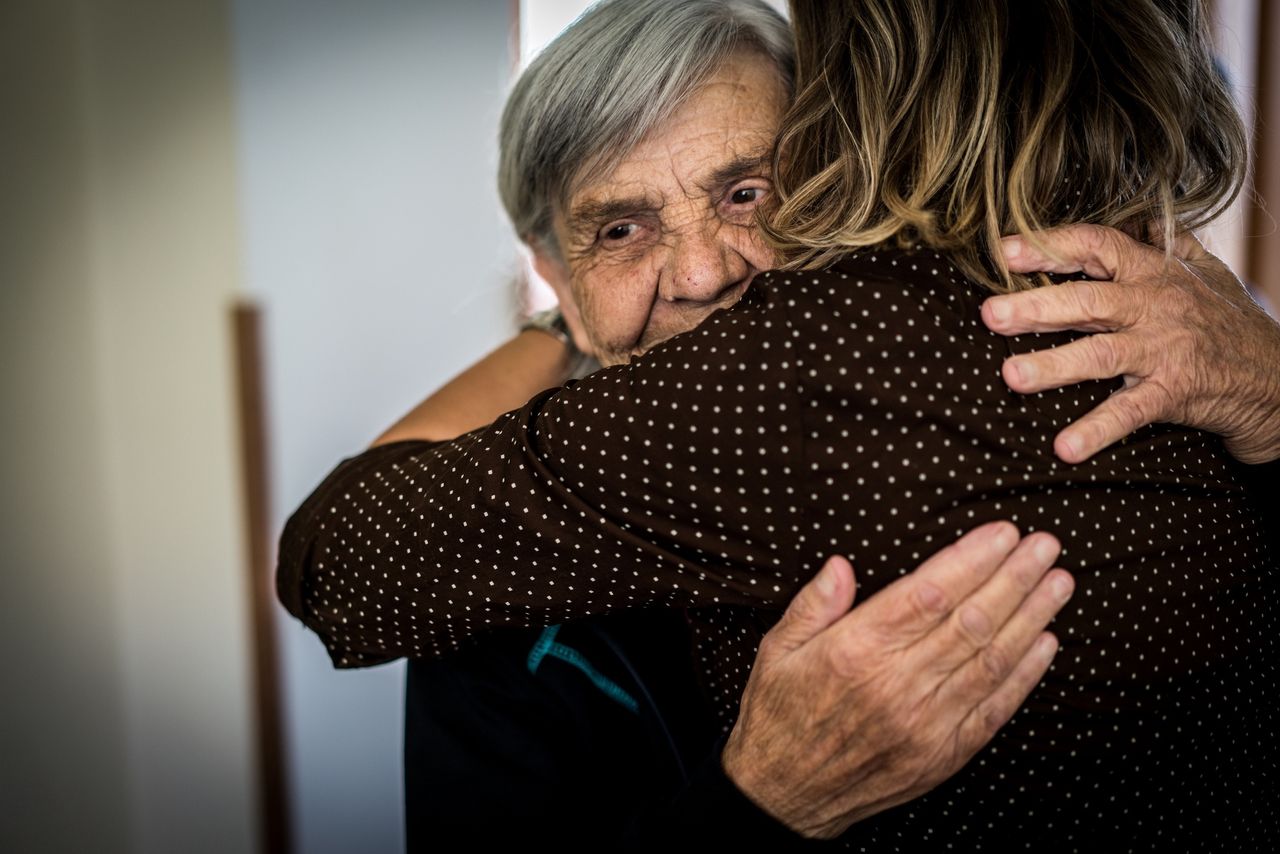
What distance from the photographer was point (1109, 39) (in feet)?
3.18

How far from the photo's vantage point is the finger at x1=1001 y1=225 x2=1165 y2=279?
87 cm

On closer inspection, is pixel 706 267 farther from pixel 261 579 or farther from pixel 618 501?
pixel 261 579

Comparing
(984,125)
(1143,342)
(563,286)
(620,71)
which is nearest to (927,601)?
(1143,342)

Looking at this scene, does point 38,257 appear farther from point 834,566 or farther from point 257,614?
point 834,566

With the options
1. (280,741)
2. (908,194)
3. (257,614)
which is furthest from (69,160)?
(908,194)

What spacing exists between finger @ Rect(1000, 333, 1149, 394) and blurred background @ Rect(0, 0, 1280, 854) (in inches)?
62.2

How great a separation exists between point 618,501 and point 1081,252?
18.8 inches

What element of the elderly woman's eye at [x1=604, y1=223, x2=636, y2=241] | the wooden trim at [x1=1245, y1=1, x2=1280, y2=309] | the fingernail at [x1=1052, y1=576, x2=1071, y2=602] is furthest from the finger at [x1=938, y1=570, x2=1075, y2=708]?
the wooden trim at [x1=1245, y1=1, x2=1280, y2=309]

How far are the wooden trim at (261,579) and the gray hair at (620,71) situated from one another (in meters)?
1.45

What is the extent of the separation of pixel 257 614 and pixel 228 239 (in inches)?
37.5

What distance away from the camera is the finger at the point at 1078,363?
777 millimetres

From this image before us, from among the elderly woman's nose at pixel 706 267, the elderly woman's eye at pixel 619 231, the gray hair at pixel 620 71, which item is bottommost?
the elderly woman's nose at pixel 706 267

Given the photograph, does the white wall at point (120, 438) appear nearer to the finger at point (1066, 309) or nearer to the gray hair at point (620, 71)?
the gray hair at point (620, 71)

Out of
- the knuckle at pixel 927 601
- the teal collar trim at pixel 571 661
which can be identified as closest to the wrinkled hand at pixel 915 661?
the knuckle at pixel 927 601
